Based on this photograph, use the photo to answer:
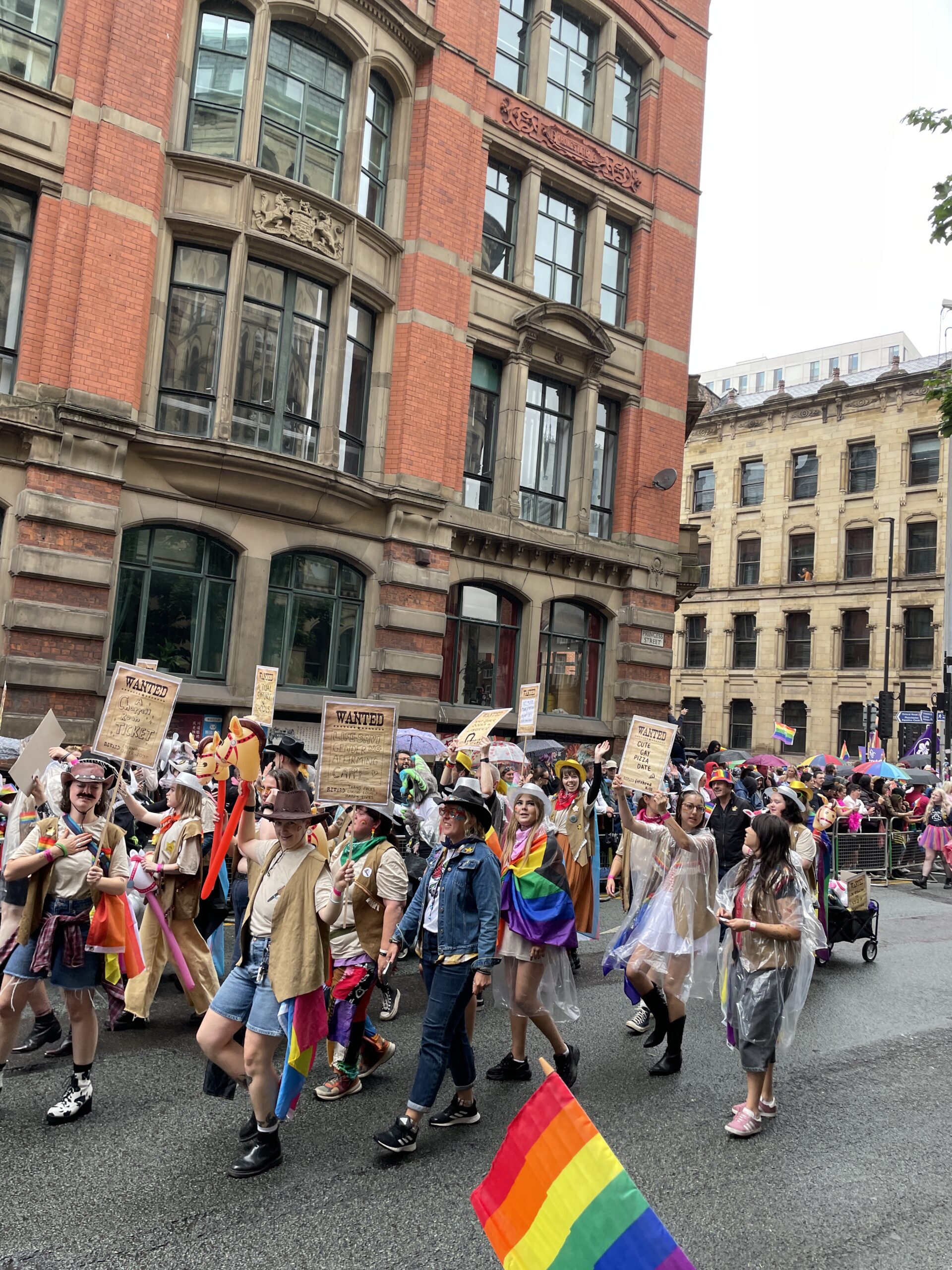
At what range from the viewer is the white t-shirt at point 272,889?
4883 millimetres

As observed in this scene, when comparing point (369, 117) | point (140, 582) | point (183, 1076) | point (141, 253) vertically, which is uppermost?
point (369, 117)

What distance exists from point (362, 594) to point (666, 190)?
42.2ft

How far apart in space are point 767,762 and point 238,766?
21.4 meters

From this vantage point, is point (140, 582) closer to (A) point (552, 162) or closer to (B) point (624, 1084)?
Answer: (B) point (624, 1084)

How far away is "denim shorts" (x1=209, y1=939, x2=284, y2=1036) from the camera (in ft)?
15.3

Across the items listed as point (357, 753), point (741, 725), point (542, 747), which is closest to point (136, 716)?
point (357, 753)

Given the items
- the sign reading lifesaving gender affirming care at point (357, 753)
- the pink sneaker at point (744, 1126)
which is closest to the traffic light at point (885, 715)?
the pink sneaker at point (744, 1126)

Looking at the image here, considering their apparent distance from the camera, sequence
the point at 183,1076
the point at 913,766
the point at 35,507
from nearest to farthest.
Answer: the point at 183,1076 < the point at 35,507 < the point at 913,766

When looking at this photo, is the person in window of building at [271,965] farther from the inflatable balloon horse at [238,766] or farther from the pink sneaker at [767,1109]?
the pink sneaker at [767,1109]

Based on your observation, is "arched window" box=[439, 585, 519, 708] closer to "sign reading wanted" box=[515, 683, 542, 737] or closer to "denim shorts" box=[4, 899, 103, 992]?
"sign reading wanted" box=[515, 683, 542, 737]

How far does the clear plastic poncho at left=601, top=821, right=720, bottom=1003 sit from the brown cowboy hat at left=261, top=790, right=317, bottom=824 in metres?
2.84

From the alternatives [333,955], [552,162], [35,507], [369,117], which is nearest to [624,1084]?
[333,955]

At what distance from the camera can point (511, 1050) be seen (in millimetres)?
6336

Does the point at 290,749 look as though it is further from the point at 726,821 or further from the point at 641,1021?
the point at 726,821
